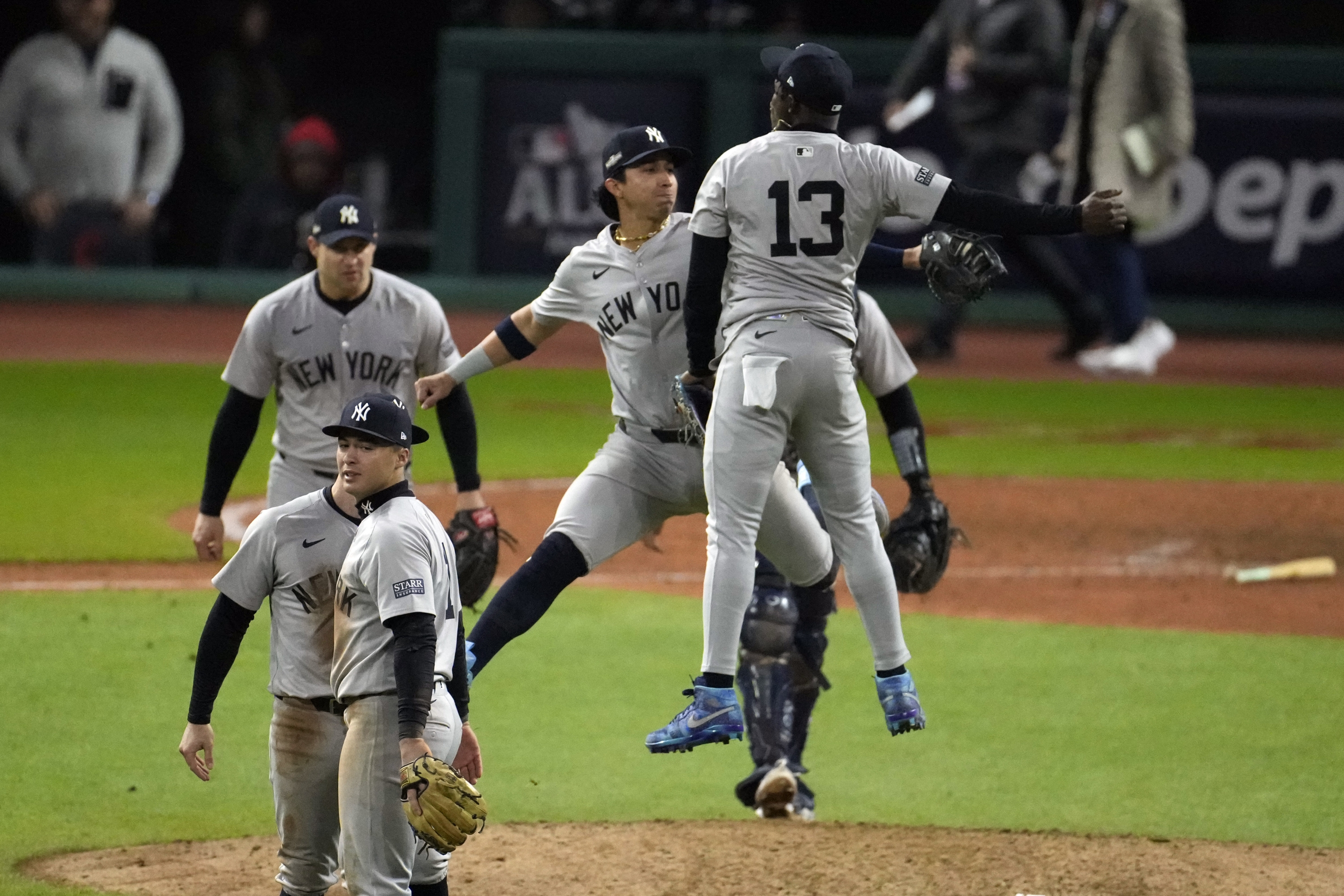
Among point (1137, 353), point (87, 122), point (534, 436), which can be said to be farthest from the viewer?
point (87, 122)

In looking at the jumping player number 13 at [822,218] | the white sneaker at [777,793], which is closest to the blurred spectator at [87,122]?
the white sneaker at [777,793]

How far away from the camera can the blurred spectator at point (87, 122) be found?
1526 centimetres

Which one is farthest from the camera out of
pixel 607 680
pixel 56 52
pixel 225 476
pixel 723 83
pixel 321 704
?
pixel 723 83

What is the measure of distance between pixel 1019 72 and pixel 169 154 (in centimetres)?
628

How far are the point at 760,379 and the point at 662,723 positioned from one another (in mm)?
2429

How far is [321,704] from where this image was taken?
5.16 meters

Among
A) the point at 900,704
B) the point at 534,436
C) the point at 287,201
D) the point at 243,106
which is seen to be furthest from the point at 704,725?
the point at 243,106

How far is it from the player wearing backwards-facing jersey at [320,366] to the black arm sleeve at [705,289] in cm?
127

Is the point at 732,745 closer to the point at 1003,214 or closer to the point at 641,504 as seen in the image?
the point at 641,504

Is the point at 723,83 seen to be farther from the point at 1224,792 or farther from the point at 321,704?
the point at 321,704

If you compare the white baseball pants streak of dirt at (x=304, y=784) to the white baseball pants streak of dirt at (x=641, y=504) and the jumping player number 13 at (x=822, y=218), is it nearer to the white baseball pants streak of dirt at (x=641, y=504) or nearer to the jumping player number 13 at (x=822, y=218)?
the white baseball pants streak of dirt at (x=641, y=504)

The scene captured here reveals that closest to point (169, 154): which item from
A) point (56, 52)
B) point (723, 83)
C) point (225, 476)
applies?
point (56, 52)

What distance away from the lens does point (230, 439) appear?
6.88 meters

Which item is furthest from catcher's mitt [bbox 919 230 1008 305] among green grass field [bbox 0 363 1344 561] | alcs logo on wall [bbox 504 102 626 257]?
alcs logo on wall [bbox 504 102 626 257]
